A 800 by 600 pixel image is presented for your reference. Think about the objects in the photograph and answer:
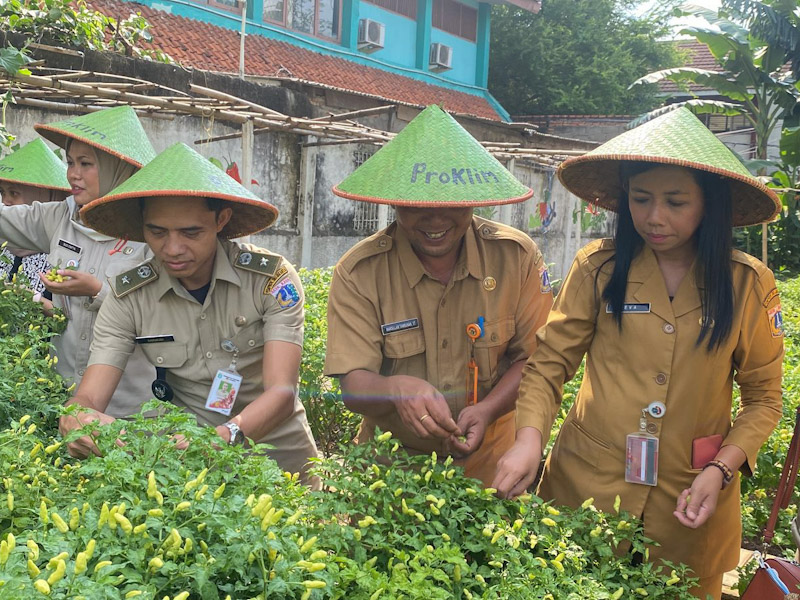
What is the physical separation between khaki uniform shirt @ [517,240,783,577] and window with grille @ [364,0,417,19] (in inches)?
Answer: 588

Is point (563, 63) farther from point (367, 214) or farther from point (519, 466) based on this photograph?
point (519, 466)

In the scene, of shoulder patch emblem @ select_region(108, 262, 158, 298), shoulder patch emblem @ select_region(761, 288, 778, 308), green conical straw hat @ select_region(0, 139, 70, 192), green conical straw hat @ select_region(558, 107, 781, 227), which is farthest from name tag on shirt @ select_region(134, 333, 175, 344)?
green conical straw hat @ select_region(0, 139, 70, 192)

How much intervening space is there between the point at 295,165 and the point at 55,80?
5125mm

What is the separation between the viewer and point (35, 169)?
4078 millimetres

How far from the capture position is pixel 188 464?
1.65 m

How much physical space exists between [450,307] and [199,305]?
2.61 feet

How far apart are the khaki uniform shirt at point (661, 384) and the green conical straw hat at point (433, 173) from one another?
35cm

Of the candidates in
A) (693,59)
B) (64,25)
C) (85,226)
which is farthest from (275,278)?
(693,59)

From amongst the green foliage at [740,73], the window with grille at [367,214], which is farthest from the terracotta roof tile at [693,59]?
the window with grille at [367,214]

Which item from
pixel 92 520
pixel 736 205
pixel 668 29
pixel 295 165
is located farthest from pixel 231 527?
pixel 668 29

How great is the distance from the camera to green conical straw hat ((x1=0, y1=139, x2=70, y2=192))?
158 inches

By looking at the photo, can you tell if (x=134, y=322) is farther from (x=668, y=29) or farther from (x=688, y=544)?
(x=668, y=29)

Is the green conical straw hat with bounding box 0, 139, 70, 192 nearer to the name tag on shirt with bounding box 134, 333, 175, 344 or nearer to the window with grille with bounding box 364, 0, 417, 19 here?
the name tag on shirt with bounding box 134, 333, 175, 344

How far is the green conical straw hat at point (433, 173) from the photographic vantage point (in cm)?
231
